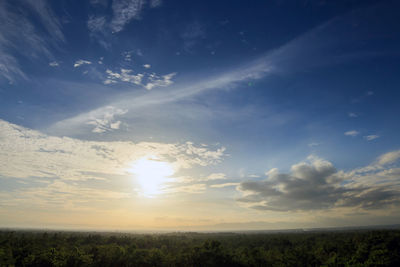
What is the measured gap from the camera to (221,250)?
7200 centimetres

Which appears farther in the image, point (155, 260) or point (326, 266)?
point (155, 260)

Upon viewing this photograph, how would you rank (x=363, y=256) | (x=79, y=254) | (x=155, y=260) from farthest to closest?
(x=155, y=260) < (x=79, y=254) < (x=363, y=256)

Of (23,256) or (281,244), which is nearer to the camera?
(23,256)

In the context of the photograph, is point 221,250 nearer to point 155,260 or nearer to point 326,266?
point 155,260

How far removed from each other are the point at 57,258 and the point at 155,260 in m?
27.6

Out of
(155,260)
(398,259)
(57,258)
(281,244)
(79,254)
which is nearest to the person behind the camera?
(398,259)

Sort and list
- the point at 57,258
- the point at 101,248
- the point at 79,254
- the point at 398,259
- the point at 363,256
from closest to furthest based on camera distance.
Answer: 1. the point at 398,259
2. the point at 363,256
3. the point at 57,258
4. the point at 79,254
5. the point at 101,248

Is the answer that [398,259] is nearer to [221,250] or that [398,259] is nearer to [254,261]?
[254,261]

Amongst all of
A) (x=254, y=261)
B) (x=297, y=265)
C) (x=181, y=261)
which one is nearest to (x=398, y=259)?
(x=297, y=265)

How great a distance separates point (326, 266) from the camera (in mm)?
52000

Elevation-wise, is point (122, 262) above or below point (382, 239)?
below

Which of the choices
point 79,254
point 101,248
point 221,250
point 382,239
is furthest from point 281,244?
point 79,254

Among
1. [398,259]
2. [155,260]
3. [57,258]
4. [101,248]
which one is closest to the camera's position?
[398,259]

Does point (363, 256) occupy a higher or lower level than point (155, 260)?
higher
